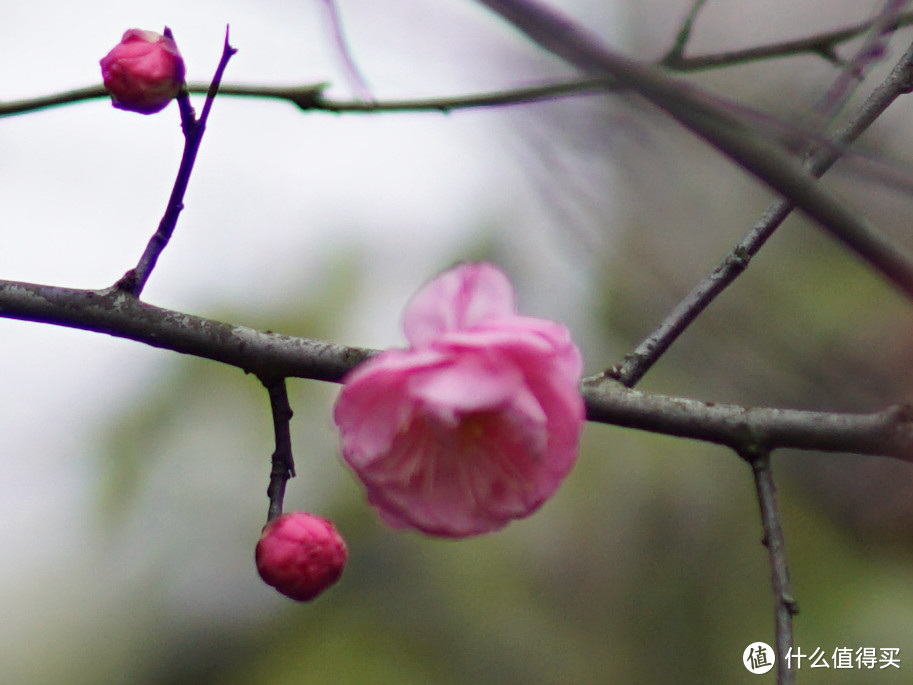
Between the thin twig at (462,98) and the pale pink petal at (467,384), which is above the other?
the thin twig at (462,98)

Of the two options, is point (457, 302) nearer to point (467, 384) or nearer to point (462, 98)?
point (467, 384)

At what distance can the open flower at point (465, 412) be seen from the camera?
2.58 feet

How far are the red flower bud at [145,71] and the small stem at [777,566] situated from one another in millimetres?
776

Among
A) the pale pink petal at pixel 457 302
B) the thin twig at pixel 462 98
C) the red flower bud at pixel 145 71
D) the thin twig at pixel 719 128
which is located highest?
the thin twig at pixel 462 98

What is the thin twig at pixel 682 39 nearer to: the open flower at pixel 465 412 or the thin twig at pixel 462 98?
the thin twig at pixel 462 98

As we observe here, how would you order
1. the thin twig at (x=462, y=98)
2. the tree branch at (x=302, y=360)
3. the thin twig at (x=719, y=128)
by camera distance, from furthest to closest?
the thin twig at (x=462, y=98) < the tree branch at (x=302, y=360) < the thin twig at (x=719, y=128)

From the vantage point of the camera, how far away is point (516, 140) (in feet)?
3.99

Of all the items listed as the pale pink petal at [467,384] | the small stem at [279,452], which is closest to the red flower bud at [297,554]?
the small stem at [279,452]

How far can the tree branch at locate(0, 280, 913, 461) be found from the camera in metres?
0.95

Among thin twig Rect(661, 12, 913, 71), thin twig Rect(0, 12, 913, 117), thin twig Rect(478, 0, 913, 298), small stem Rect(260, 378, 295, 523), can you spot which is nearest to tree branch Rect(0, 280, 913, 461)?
small stem Rect(260, 378, 295, 523)

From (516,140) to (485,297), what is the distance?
443mm

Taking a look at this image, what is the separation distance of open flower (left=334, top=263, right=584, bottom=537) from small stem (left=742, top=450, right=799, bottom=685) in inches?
9.2

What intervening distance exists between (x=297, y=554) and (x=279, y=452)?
4.5 inches

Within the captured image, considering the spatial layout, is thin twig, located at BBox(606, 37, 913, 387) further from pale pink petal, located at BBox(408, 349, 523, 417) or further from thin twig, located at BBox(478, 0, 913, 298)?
thin twig, located at BBox(478, 0, 913, 298)
